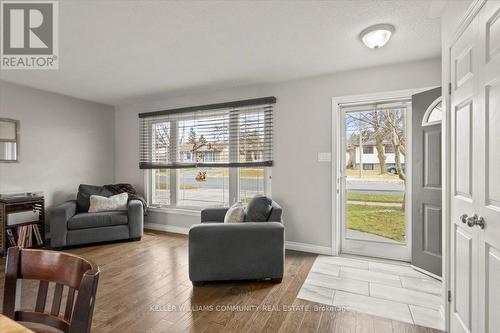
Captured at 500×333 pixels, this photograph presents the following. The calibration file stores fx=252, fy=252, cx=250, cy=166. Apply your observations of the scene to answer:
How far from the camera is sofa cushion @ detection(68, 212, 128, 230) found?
3.62 metres

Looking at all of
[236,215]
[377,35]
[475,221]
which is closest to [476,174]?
[475,221]

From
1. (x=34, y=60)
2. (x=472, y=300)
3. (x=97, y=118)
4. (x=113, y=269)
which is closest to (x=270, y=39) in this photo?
(x=472, y=300)

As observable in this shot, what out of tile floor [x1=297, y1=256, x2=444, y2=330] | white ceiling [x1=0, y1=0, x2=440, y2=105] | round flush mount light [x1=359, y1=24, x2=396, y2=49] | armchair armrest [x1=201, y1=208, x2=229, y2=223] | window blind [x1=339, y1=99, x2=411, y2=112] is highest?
white ceiling [x1=0, y1=0, x2=440, y2=105]

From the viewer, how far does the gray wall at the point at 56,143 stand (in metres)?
3.67

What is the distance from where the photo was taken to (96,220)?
3.75m

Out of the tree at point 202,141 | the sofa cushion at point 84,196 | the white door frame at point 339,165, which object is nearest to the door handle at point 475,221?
the white door frame at point 339,165

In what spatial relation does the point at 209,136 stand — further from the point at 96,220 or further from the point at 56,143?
the point at 56,143

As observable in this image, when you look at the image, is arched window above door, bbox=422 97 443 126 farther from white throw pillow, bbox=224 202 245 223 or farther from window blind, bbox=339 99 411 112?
white throw pillow, bbox=224 202 245 223

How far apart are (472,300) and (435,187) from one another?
5.10 ft

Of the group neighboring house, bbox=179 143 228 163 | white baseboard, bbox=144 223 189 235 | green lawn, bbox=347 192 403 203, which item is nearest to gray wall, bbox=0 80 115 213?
white baseboard, bbox=144 223 189 235

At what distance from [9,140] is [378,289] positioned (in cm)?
503

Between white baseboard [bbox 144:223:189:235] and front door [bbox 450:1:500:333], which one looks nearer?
front door [bbox 450:1:500:333]

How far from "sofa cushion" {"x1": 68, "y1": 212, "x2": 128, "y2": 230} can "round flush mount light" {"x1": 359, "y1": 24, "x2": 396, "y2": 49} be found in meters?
3.95

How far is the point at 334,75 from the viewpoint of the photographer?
3336 mm
